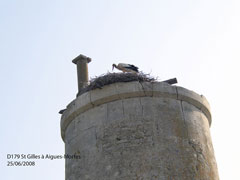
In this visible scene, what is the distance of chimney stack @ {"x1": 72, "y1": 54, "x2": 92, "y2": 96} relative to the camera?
8.86 meters

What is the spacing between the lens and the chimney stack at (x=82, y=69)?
29.1 feet

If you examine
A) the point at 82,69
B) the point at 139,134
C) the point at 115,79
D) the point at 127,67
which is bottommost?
the point at 139,134

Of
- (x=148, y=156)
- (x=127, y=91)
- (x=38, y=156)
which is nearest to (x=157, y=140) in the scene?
(x=148, y=156)

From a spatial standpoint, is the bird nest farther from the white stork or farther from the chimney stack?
the chimney stack

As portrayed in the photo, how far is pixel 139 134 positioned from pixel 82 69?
8.14ft

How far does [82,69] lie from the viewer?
9102 mm

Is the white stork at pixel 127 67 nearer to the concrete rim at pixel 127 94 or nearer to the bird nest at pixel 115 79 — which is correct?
the bird nest at pixel 115 79

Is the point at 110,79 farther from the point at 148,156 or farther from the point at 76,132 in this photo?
the point at 148,156

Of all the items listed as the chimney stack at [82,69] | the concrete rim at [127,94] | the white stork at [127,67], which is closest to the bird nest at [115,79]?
the concrete rim at [127,94]

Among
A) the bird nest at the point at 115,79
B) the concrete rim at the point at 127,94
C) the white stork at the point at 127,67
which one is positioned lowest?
the concrete rim at the point at 127,94

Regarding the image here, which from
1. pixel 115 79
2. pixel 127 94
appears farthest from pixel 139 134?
pixel 115 79

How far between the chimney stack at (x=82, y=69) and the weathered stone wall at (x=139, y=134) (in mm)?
951

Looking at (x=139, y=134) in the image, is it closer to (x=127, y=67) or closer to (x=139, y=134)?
(x=139, y=134)

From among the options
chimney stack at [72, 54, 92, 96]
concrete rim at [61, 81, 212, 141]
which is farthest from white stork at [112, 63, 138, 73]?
concrete rim at [61, 81, 212, 141]
